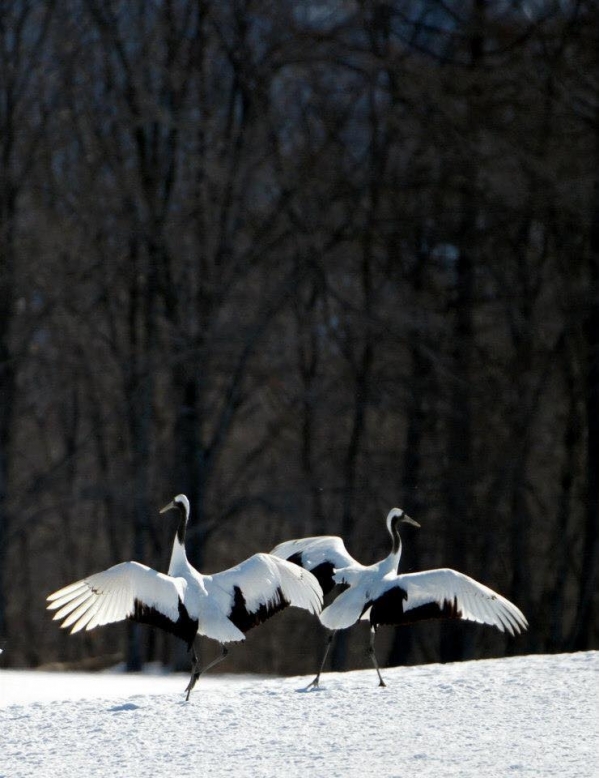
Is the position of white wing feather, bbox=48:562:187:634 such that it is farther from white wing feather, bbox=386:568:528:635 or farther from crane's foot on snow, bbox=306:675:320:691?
white wing feather, bbox=386:568:528:635

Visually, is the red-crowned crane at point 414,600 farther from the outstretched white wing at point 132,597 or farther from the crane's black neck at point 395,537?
the outstretched white wing at point 132,597

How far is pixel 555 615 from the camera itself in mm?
24547

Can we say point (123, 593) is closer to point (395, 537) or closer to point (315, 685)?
point (315, 685)

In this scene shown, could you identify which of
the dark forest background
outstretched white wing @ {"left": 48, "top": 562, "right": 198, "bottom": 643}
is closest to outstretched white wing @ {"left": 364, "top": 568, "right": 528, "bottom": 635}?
outstretched white wing @ {"left": 48, "top": 562, "right": 198, "bottom": 643}

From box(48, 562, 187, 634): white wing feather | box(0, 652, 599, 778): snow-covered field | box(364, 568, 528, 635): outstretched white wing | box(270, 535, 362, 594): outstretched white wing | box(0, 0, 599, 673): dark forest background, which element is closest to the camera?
box(0, 652, 599, 778): snow-covered field

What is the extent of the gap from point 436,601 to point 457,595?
16 centimetres

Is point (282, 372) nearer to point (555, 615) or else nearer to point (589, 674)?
point (555, 615)

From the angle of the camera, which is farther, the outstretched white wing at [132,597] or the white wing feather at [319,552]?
the white wing feather at [319,552]

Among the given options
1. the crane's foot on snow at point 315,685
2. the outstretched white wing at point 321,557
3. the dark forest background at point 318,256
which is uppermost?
the dark forest background at point 318,256

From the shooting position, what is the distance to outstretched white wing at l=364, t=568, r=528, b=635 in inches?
398

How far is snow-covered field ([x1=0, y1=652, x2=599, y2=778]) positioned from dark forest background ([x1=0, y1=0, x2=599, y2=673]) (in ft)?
36.2

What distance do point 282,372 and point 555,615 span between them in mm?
6463

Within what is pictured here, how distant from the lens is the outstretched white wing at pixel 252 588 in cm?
995

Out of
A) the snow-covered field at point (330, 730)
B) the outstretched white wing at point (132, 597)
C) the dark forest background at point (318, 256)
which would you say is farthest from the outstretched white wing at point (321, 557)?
the dark forest background at point (318, 256)
